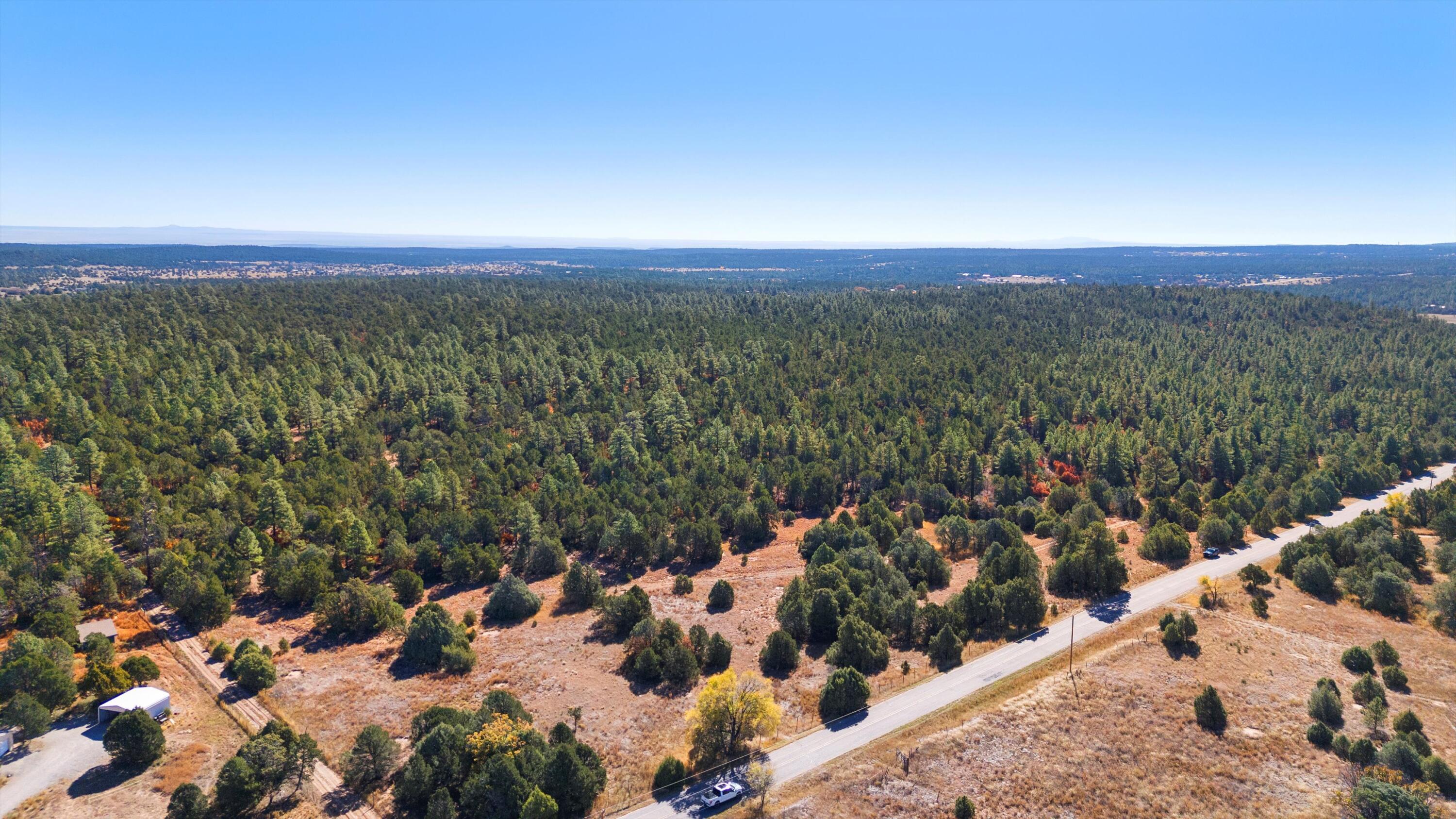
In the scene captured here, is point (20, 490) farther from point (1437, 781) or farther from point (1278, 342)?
point (1278, 342)

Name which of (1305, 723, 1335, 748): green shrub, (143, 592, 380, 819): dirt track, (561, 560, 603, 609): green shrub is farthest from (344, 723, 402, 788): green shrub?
(1305, 723, 1335, 748): green shrub

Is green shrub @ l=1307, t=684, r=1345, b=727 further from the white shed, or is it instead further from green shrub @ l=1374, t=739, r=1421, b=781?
the white shed

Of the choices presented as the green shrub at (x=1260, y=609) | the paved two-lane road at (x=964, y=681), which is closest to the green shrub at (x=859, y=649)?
the paved two-lane road at (x=964, y=681)

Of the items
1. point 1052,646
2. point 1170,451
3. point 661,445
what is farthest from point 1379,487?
point 661,445

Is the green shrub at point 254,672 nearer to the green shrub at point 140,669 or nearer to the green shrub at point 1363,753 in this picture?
the green shrub at point 140,669

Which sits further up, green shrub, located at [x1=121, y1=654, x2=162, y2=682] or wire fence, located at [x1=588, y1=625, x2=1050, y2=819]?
green shrub, located at [x1=121, y1=654, x2=162, y2=682]

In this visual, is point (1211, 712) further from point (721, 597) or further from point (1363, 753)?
point (721, 597)
